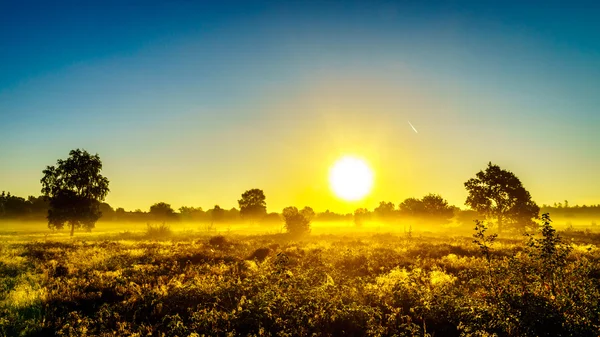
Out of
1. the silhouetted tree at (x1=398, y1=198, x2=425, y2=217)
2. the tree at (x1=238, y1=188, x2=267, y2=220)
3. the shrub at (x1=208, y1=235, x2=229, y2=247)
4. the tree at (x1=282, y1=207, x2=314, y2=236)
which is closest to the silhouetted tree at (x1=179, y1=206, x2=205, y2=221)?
the tree at (x1=238, y1=188, x2=267, y2=220)

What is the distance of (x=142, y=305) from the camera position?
34.8ft

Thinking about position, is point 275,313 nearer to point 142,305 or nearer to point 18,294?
point 142,305

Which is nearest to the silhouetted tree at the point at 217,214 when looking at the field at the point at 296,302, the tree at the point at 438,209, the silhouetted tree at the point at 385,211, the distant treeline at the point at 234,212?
the distant treeline at the point at 234,212

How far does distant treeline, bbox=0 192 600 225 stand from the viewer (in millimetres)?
78831

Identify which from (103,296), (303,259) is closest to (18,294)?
(103,296)

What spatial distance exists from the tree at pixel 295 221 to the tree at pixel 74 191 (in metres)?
27.9

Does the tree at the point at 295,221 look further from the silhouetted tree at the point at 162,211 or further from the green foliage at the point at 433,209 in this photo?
the silhouetted tree at the point at 162,211

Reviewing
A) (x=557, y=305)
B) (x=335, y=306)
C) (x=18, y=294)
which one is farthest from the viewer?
(x=18, y=294)

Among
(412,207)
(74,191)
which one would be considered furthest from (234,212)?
(74,191)

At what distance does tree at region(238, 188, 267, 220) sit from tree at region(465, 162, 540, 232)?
5928 cm

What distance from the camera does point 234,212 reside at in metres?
130

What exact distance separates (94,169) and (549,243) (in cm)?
5300

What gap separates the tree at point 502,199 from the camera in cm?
5044

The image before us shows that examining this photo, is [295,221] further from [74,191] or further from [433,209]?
[433,209]
